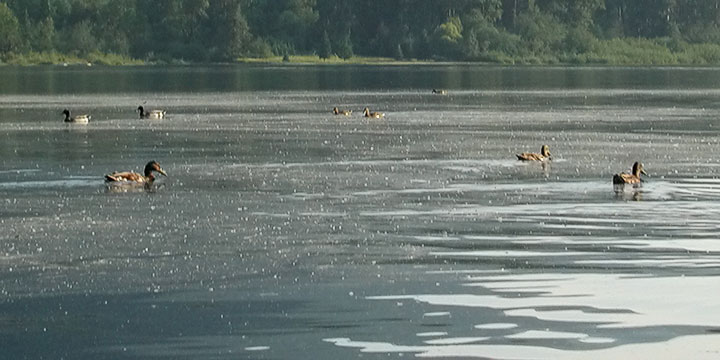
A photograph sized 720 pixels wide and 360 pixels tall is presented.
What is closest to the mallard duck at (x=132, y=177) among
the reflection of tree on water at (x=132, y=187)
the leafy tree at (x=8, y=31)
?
the reflection of tree on water at (x=132, y=187)

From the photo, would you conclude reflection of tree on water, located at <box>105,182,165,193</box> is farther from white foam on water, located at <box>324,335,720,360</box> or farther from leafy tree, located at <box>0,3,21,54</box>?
leafy tree, located at <box>0,3,21,54</box>

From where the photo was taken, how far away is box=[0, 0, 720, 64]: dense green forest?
170 meters

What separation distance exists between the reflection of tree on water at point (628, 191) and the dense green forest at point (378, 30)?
140m

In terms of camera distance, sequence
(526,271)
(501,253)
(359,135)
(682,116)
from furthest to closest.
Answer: (682,116) < (359,135) < (501,253) < (526,271)

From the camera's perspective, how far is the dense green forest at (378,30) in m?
170

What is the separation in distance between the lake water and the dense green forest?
4872 inches

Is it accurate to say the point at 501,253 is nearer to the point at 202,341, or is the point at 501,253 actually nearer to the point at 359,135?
the point at 202,341

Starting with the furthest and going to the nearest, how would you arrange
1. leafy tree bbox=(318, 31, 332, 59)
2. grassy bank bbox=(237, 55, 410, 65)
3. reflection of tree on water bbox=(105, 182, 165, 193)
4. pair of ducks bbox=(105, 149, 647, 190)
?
grassy bank bbox=(237, 55, 410, 65), leafy tree bbox=(318, 31, 332, 59), pair of ducks bbox=(105, 149, 647, 190), reflection of tree on water bbox=(105, 182, 165, 193)

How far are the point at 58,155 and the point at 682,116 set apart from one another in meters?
27.0

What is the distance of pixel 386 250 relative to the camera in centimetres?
2192

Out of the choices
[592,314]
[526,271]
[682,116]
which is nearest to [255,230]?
[526,271]

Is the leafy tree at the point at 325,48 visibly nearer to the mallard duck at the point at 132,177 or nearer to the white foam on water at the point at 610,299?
the mallard duck at the point at 132,177

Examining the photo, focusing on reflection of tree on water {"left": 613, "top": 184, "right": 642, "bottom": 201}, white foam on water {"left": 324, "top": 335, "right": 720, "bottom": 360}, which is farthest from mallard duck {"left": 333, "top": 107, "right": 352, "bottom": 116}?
white foam on water {"left": 324, "top": 335, "right": 720, "bottom": 360}

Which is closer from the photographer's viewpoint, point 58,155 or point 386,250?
point 386,250
